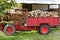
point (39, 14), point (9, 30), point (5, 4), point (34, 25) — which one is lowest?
point (9, 30)

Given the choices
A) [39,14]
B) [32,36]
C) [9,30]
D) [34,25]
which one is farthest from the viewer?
[39,14]

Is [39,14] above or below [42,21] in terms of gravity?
above

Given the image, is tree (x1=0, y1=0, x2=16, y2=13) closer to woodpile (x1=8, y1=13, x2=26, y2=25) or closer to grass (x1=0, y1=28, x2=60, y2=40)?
grass (x1=0, y1=28, x2=60, y2=40)

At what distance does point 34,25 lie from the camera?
13.3 metres

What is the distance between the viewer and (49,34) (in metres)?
13.3

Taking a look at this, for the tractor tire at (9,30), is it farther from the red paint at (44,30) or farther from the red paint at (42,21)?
the red paint at (44,30)

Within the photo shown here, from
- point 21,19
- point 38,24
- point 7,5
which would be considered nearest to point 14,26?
point 21,19

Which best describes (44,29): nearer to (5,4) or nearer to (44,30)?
(44,30)

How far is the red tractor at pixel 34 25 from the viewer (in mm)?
13156

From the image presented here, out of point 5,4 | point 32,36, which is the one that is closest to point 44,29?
point 32,36

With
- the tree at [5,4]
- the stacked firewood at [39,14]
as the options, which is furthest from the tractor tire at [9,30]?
the tree at [5,4]

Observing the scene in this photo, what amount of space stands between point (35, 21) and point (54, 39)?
6.34 feet

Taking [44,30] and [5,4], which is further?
[44,30]

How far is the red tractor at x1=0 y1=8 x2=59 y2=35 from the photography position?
13.2 meters
